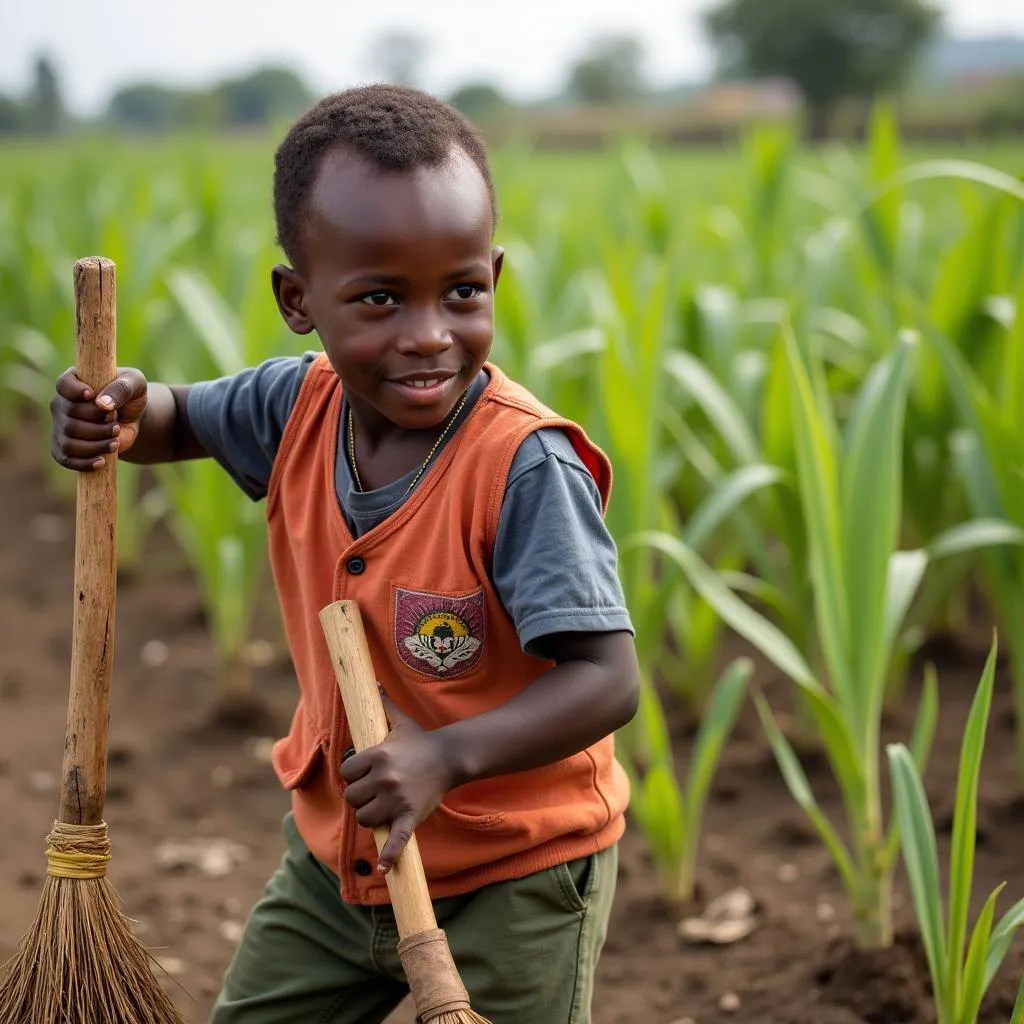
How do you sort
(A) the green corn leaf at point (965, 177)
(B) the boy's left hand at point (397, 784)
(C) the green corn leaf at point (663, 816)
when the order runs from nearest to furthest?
1. (B) the boy's left hand at point (397, 784)
2. (C) the green corn leaf at point (663, 816)
3. (A) the green corn leaf at point (965, 177)

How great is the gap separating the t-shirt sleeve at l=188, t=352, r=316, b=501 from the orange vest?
78 mm

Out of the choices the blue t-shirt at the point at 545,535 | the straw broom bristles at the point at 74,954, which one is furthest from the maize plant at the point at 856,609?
the straw broom bristles at the point at 74,954

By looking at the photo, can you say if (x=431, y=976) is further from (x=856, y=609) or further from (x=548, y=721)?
(x=856, y=609)

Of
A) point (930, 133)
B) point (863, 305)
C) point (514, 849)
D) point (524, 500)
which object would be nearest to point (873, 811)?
point (514, 849)

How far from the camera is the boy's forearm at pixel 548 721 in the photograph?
3.44 ft

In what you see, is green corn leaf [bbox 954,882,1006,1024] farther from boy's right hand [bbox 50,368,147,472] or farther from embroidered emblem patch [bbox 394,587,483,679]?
boy's right hand [bbox 50,368,147,472]

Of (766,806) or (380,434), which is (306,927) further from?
(766,806)

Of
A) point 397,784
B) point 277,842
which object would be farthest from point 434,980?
point 277,842

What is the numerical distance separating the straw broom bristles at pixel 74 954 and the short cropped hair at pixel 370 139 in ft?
1.99

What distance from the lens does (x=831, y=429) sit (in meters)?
1.97

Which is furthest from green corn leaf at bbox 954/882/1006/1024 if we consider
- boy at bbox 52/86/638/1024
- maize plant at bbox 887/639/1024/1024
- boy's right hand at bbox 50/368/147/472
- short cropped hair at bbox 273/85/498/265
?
boy's right hand at bbox 50/368/147/472

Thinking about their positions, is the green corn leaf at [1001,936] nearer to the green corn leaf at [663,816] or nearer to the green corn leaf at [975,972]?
the green corn leaf at [975,972]

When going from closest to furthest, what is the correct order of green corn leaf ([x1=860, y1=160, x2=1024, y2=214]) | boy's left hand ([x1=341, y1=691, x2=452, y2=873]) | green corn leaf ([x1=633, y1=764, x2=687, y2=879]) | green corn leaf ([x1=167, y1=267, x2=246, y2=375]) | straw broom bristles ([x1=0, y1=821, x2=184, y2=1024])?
boy's left hand ([x1=341, y1=691, x2=452, y2=873])
straw broom bristles ([x1=0, y1=821, x2=184, y2=1024])
green corn leaf ([x1=633, y1=764, x2=687, y2=879])
green corn leaf ([x1=860, y1=160, x2=1024, y2=214])
green corn leaf ([x1=167, y1=267, x2=246, y2=375])

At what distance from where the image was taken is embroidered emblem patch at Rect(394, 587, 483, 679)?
3.74 feet
